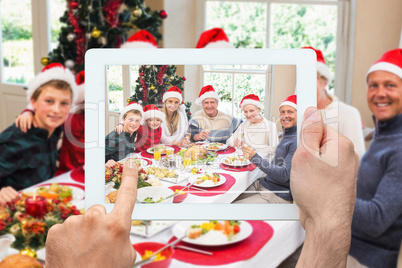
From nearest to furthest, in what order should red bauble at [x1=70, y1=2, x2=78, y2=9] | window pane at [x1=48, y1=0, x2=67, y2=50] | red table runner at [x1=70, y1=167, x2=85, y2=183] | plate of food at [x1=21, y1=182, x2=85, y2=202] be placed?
plate of food at [x1=21, y1=182, x2=85, y2=202]
red table runner at [x1=70, y1=167, x2=85, y2=183]
red bauble at [x1=70, y1=2, x2=78, y2=9]
window pane at [x1=48, y1=0, x2=67, y2=50]

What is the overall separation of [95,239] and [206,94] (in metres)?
0.28

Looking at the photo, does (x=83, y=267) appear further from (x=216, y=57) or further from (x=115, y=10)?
(x=115, y=10)

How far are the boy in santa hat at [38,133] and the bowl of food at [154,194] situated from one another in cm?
136

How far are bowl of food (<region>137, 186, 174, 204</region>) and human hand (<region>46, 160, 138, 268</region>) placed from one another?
0.18 ft

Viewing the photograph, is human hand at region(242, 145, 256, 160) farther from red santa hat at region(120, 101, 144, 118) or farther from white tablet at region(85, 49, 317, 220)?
red santa hat at region(120, 101, 144, 118)

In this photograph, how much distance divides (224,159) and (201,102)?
0.10 meters

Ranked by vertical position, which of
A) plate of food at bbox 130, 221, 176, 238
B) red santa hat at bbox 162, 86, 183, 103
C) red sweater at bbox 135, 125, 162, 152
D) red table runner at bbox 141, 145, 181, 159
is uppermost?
red santa hat at bbox 162, 86, 183, 103

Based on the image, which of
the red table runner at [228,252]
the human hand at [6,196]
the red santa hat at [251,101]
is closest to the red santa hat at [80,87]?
the human hand at [6,196]

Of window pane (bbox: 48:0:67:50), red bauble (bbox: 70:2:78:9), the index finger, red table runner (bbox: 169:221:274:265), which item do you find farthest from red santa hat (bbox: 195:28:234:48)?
window pane (bbox: 48:0:67:50)

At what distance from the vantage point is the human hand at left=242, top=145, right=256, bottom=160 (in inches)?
24.2

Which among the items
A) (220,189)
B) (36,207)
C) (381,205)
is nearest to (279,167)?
(220,189)

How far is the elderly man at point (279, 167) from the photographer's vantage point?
1.97ft

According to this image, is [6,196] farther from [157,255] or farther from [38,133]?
[157,255]

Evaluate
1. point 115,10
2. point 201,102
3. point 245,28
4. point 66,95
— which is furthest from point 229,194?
point 245,28
